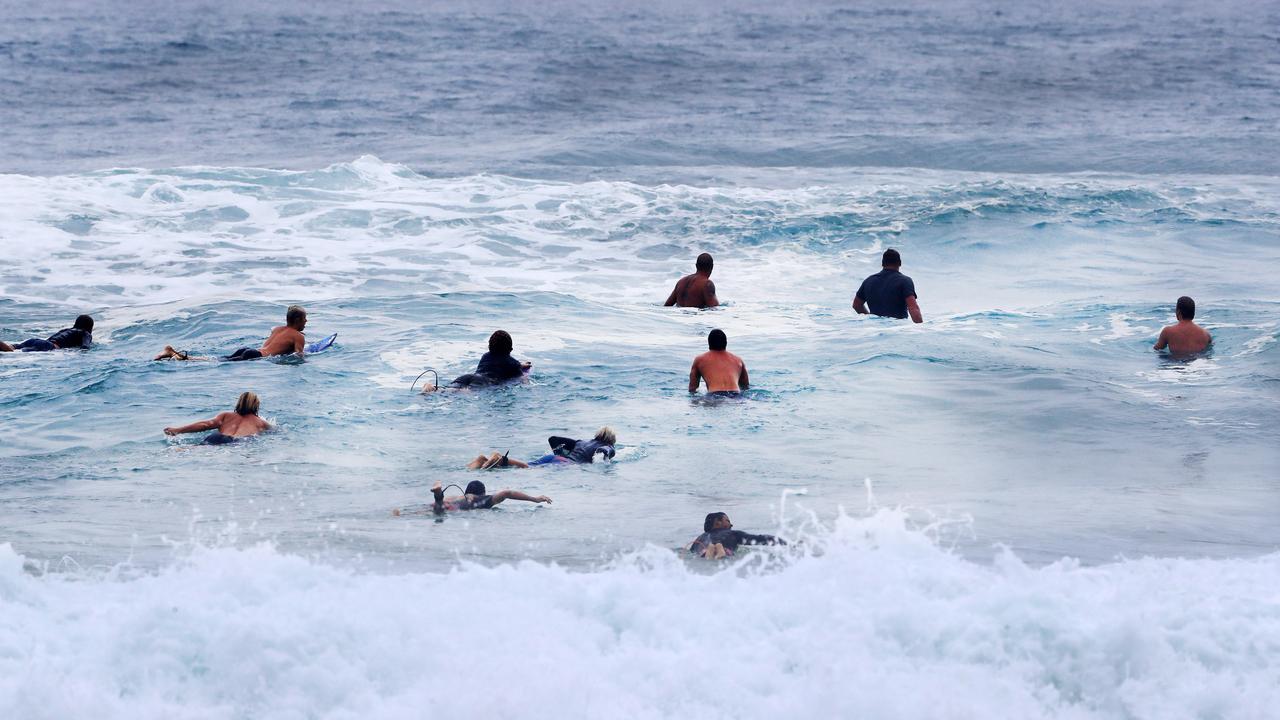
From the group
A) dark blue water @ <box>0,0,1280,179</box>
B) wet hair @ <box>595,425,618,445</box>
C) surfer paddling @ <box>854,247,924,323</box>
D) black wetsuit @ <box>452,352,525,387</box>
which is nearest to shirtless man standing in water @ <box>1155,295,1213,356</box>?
surfer paddling @ <box>854,247,924,323</box>

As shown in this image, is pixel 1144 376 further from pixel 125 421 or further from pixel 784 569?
pixel 125 421

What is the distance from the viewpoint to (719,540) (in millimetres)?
8469

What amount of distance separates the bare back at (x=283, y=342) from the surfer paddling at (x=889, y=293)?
297 inches

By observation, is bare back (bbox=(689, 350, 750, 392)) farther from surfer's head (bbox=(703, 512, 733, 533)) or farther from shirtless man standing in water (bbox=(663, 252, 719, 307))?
surfer's head (bbox=(703, 512, 733, 533))

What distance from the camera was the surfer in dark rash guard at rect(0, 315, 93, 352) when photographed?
15.3 m

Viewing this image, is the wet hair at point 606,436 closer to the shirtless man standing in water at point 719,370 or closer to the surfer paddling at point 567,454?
the surfer paddling at point 567,454

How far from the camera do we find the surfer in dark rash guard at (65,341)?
15258 millimetres

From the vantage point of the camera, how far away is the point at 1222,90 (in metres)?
41.3

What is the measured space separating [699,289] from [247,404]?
786 centimetres

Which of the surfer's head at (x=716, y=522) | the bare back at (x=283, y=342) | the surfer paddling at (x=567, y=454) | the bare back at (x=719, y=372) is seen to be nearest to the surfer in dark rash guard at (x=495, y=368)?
the bare back at (x=719, y=372)

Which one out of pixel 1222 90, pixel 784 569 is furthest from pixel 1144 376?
pixel 1222 90

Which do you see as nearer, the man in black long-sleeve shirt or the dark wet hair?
the man in black long-sleeve shirt

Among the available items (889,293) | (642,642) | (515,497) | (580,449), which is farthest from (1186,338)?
(642,642)

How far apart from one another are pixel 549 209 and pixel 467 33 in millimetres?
29811
